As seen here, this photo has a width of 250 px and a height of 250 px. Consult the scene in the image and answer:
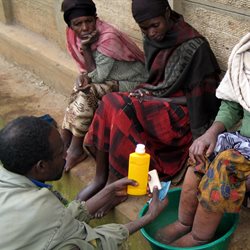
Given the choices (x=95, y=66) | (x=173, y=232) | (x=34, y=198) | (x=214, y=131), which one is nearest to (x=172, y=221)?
(x=173, y=232)

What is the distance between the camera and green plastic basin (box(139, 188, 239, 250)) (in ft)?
7.97

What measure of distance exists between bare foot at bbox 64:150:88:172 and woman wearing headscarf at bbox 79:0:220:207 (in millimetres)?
402

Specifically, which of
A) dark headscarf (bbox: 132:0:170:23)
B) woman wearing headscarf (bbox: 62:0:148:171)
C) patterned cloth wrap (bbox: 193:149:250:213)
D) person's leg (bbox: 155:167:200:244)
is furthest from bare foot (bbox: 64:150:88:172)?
patterned cloth wrap (bbox: 193:149:250:213)

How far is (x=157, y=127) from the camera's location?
3080mm

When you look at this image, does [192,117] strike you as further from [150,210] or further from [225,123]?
[150,210]

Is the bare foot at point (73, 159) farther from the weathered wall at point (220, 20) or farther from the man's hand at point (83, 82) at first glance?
the weathered wall at point (220, 20)

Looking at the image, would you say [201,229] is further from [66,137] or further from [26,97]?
[26,97]

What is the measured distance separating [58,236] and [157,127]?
1202 millimetres

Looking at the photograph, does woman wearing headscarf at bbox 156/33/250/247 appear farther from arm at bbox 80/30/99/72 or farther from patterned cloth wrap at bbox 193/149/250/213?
arm at bbox 80/30/99/72

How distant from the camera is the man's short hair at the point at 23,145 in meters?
2.09

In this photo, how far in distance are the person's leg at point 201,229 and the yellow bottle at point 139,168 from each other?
0.34 meters

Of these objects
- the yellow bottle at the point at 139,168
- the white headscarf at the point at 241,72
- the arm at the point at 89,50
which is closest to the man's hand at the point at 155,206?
the yellow bottle at the point at 139,168

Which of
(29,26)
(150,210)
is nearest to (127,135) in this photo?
(150,210)

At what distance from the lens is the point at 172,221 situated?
9.71 ft
